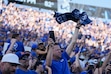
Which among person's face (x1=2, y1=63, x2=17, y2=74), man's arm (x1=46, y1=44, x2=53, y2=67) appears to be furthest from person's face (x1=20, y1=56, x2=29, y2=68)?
person's face (x1=2, y1=63, x2=17, y2=74)

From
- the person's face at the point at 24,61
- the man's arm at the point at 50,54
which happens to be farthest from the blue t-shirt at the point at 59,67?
the person's face at the point at 24,61

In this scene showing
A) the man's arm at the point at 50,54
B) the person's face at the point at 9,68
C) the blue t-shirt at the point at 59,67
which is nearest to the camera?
the person's face at the point at 9,68

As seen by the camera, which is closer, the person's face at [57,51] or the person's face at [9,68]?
the person's face at [9,68]

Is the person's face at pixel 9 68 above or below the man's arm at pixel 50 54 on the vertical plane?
above

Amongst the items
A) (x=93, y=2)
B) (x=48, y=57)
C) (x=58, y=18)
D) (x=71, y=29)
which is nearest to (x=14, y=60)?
(x=48, y=57)

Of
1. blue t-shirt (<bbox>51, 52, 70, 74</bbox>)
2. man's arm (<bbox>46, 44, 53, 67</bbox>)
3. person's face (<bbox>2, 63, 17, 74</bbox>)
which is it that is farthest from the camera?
blue t-shirt (<bbox>51, 52, 70, 74</bbox>)

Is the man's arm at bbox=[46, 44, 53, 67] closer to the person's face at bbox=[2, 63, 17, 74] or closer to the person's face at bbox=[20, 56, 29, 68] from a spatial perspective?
the person's face at bbox=[20, 56, 29, 68]

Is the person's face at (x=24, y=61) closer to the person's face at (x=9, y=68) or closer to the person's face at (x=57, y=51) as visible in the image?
the person's face at (x=57, y=51)

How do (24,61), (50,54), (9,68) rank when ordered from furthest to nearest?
1. (24,61)
2. (50,54)
3. (9,68)

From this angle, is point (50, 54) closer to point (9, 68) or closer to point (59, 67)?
point (59, 67)

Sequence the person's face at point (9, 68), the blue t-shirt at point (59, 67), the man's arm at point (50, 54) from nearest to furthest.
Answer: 1. the person's face at point (9, 68)
2. the man's arm at point (50, 54)
3. the blue t-shirt at point (59, 67)

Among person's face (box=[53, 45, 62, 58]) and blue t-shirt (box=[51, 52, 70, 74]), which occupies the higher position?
person's face (box=[53, 45, 62, 58])

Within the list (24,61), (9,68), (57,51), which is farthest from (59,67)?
(9,68)

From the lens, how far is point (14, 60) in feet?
12.5
